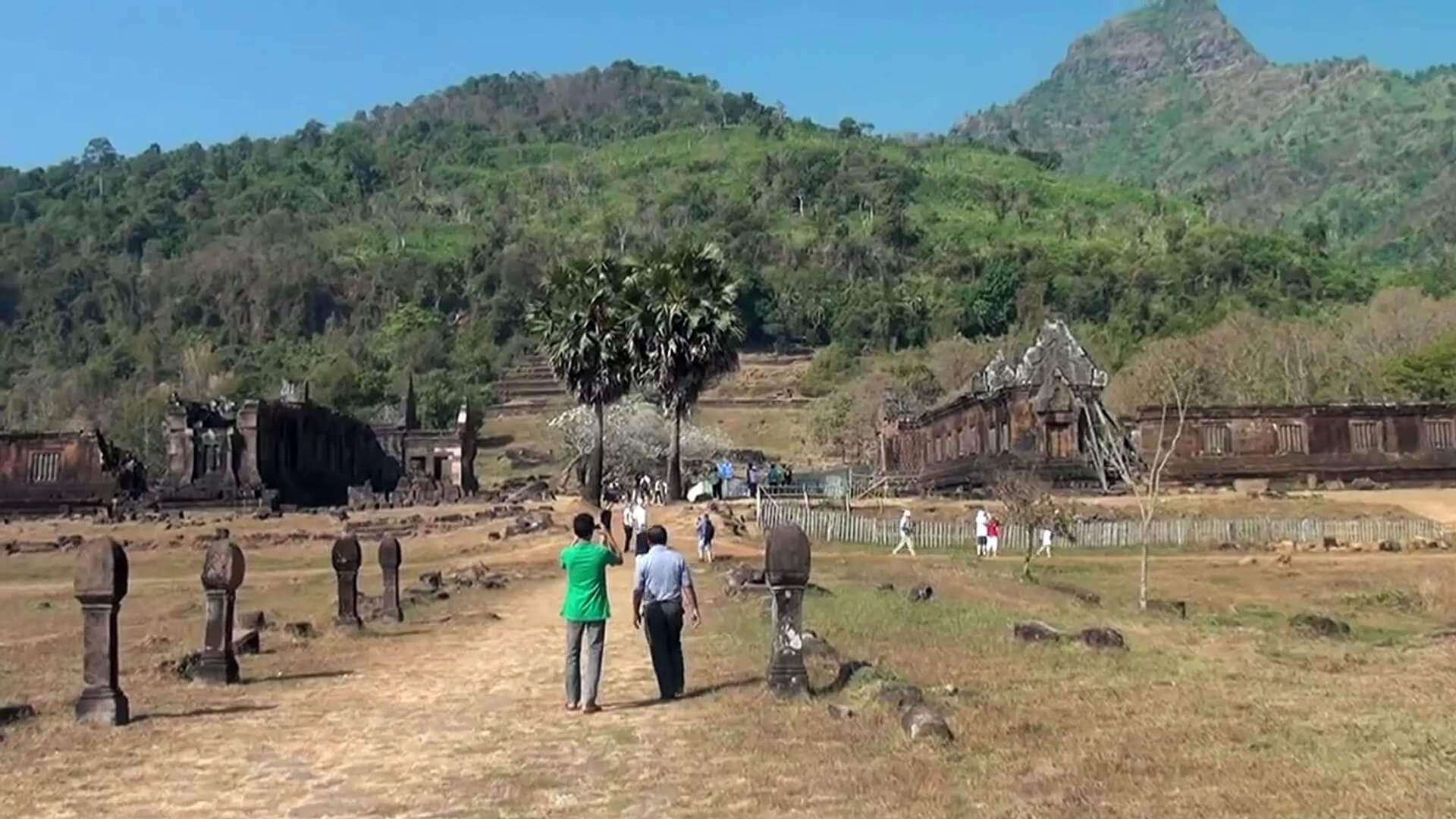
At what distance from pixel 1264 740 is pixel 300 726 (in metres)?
7.55

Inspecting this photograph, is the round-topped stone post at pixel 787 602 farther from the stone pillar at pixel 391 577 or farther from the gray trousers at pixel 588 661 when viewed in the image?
the stone pillar at pixel 391 577

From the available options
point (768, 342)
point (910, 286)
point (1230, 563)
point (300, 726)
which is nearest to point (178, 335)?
point (768, 342)

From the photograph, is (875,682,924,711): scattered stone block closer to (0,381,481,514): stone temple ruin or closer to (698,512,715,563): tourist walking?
(698,512,715,563): tourist walking

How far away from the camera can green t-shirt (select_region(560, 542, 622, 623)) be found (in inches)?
527

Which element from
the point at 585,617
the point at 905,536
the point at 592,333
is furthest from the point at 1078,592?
the point at 592,333

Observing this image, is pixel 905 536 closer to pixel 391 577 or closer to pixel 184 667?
pixel 391 577

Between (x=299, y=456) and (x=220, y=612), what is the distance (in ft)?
204

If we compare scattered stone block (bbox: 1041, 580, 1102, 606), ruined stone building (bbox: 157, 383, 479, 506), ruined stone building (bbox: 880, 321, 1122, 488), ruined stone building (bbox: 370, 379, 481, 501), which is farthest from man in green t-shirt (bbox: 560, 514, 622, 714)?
ruined stone building (bbox: 370, 379, 481, 501)

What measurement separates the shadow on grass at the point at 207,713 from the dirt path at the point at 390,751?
27mm

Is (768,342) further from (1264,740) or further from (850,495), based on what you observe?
(1264,740)

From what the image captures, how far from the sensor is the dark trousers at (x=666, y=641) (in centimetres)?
1373

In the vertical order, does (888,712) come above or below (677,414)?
below

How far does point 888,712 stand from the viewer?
1216cm

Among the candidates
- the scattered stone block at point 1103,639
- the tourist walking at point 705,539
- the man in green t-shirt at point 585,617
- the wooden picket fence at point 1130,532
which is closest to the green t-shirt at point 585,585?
the man in green t-shirt at point 585,617
